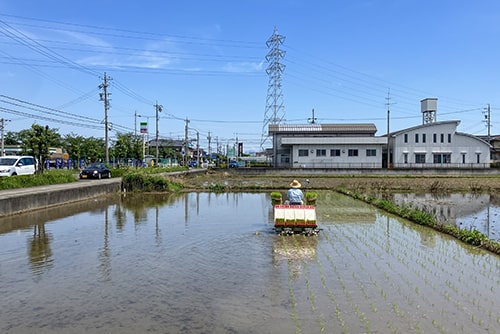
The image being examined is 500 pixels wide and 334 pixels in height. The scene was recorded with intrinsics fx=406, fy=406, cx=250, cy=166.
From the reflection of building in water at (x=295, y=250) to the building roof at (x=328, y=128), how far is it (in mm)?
43707

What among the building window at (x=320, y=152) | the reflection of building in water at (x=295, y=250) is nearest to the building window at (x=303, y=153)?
the building window at (x=320, y=152)

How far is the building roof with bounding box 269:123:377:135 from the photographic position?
172 ft

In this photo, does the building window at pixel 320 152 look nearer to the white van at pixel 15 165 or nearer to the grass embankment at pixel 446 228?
the grass embankment at pixel 446 228

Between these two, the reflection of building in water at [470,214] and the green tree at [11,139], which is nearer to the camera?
the reflection of building in water at [470,214]

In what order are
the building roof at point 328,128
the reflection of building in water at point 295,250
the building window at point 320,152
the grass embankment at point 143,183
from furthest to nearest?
the building roof at point 328,128
the building window at point 320,152
the grass embankment at point 143,183
the reflection of building in water at point 295,250

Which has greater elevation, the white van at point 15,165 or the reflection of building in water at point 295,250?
the white van at point 15,165

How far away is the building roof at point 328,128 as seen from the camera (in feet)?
172

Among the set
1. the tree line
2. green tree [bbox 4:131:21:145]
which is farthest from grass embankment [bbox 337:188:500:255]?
green tree [bbox 4:131:21:145]

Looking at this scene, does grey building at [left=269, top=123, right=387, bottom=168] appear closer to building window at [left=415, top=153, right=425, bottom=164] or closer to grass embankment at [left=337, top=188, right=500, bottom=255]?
building window at [left=415, top=153, right=425, bottom=164]

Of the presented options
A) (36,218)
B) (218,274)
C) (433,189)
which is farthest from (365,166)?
(218,274)

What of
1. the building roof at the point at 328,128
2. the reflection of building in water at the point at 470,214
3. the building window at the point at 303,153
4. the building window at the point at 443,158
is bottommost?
the reflection of building in water at the point at 470,214

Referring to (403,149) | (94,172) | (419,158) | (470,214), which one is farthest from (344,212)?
(419,158)

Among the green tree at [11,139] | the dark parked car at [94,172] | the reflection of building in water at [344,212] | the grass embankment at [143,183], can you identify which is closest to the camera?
the reflection of building in water at [344,212]

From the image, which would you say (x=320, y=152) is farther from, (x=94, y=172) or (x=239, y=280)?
(x=239, y=280)
